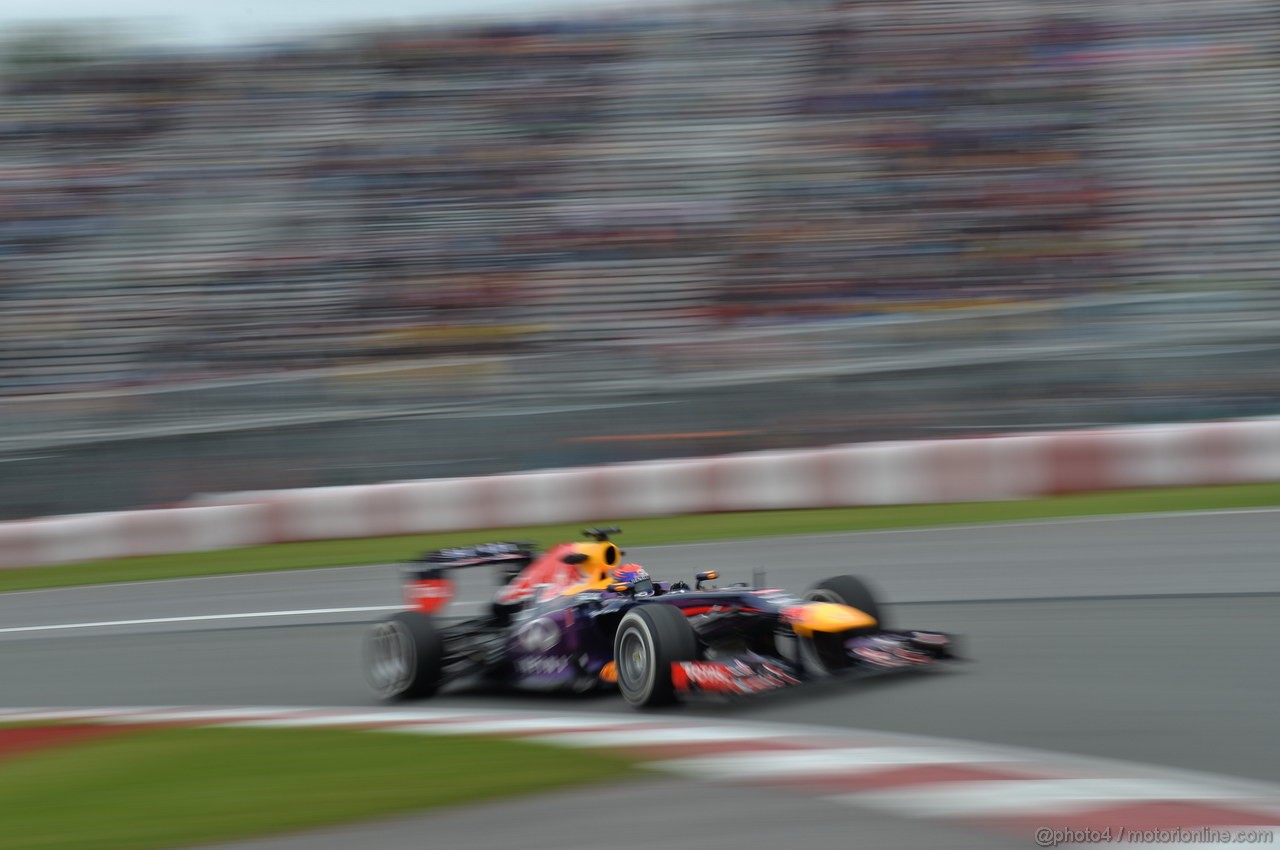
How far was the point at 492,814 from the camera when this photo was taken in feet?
12.5

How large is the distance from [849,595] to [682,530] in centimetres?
526

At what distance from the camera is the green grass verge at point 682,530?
10414mm

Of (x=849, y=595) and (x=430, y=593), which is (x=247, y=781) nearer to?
(x=430, y=593)

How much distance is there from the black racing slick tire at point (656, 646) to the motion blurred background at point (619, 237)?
668 cm

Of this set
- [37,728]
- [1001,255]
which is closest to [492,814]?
[37,728]

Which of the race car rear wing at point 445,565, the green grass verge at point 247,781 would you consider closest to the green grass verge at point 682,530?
the race car rear wing at point 445,565

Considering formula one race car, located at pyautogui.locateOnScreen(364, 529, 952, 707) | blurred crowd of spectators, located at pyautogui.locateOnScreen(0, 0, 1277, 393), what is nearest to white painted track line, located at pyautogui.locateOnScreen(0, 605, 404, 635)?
formula one race car, located at pyautogui.locateOnScreen(364, 529, 952, 707)

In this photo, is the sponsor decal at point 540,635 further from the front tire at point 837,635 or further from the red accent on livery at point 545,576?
the front tire at point 837,635

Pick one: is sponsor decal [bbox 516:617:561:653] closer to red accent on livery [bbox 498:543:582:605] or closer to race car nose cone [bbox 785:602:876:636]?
red accent on livery [bbox 498:543:582:605]

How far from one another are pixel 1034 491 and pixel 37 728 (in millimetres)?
7842

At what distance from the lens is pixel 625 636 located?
5496 mm

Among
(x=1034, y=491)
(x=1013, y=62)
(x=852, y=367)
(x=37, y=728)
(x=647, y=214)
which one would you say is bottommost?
(x=37, y=728)

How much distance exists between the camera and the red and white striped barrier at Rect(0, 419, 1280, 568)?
438 inches

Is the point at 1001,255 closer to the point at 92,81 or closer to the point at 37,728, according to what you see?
the point at 37,728
